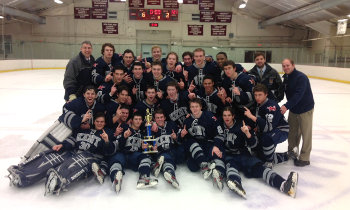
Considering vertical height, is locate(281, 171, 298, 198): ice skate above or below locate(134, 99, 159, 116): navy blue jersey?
A: below

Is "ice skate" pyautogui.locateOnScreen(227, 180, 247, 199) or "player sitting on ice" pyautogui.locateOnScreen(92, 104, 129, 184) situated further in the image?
"player sitting on ice" pyautogui.locateOnScreen(92, 104, 129, 184)

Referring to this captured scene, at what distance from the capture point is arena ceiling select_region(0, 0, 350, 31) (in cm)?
1202

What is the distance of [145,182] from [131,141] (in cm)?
57

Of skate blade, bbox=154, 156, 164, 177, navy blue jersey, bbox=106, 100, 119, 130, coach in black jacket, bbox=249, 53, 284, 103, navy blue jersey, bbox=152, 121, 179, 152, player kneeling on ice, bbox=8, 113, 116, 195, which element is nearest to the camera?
player kneeling on ice, bbox=8, 113, 116, 195

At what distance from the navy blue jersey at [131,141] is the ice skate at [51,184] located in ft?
2.39

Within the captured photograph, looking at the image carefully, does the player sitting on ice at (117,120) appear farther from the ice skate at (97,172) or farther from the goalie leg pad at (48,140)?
the goalie leg pad at (48,140)

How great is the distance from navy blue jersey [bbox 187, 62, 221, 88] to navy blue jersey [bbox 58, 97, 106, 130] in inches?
49.2

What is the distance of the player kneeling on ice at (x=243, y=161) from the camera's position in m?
2.42

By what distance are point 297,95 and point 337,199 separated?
3.57 feet

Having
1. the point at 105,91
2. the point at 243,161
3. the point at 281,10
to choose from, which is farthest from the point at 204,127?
the point at 281,10

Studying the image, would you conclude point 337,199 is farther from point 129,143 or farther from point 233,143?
point 129,143

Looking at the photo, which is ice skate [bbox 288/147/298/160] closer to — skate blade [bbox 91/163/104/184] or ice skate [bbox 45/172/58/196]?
skate blade [bbox 91/163/104/184]

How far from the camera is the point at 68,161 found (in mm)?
2518

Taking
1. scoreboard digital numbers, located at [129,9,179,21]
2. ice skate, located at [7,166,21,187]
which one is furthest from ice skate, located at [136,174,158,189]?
scoreboard digital numbers, located at [129,9,179,21]
